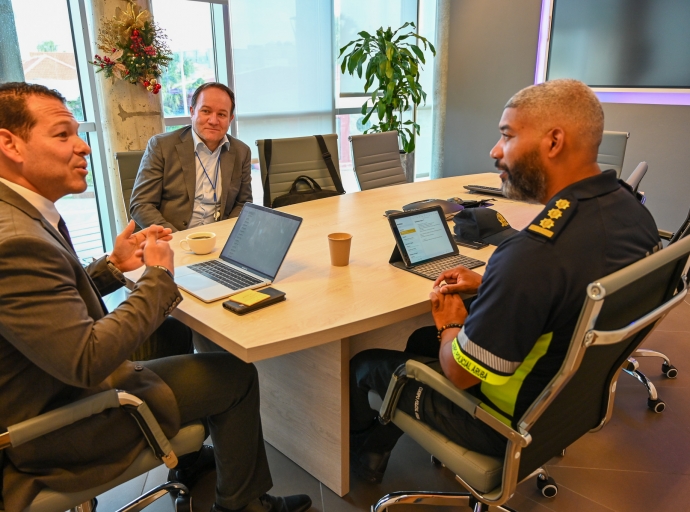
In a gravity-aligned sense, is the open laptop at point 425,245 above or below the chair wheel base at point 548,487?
above

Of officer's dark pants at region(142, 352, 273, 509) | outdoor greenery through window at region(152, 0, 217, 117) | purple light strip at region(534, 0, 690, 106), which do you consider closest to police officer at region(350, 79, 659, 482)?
officer's dark pants at region(142, 352, 273, 509)

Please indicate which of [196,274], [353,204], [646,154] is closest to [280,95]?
[353,204]

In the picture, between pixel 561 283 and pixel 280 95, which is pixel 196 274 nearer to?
pixel 561 283

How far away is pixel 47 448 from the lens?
1192 mm

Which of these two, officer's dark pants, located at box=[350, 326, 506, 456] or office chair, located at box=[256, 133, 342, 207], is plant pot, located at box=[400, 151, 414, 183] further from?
officer's dark pants, located at box=[350, 326, 506, 456]

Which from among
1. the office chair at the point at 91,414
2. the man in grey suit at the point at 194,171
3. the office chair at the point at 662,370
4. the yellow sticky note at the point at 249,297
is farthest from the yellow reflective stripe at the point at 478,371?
the man in grey suit at the point at 194,171

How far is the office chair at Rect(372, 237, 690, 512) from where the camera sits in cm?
101

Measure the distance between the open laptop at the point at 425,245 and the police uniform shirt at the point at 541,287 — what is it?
1.85ft

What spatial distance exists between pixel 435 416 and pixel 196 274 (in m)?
0.88

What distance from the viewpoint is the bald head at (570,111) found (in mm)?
1291

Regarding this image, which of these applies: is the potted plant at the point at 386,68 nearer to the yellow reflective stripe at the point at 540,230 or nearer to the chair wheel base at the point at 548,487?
the chair wheel base at the point at 548,487

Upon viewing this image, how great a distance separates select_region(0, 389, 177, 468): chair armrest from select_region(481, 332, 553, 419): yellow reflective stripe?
79 centimetres

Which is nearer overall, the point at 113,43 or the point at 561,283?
the point at 561,283

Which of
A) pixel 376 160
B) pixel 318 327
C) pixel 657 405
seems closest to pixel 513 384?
pixel 318 327
